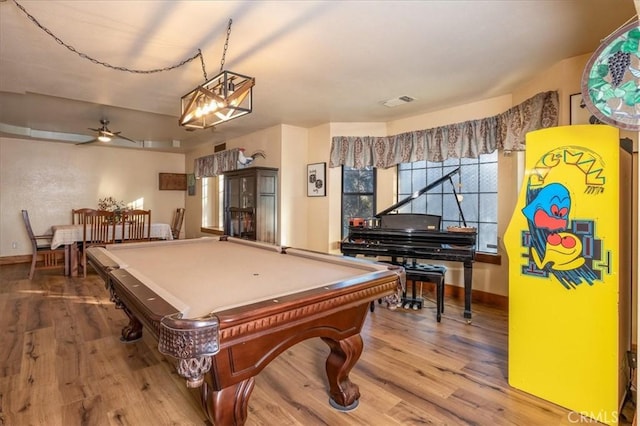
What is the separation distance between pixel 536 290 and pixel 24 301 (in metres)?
5.07

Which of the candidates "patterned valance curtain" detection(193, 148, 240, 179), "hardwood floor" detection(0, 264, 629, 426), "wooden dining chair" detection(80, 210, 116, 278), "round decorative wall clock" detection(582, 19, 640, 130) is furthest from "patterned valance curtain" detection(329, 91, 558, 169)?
"wooden dining chair" detection(80, 210, 116, 278)

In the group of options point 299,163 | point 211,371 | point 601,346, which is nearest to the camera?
point 211,371

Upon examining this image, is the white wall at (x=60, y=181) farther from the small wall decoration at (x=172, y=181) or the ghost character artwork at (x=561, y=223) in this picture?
the ghost character artwork at (x=561, y=223)

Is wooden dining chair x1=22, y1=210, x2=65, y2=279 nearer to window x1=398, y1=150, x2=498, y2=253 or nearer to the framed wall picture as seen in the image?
window x1=398, y1=150, x2=498, y2=253

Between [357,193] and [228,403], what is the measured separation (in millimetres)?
3846

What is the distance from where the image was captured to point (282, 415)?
1790 mm

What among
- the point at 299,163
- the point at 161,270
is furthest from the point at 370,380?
the point at 299,163

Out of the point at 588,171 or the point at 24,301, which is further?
the point at 24,301

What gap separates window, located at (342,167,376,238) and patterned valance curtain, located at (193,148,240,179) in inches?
81.4

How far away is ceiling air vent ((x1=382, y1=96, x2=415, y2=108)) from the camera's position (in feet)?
12.2

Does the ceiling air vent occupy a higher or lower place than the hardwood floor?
higher

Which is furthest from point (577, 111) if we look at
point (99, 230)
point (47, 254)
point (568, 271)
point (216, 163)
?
point (47, 254)

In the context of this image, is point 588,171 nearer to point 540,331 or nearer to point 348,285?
point 540,331

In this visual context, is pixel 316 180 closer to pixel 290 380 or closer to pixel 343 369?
pixel 290 380
